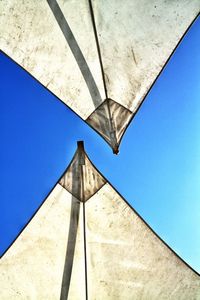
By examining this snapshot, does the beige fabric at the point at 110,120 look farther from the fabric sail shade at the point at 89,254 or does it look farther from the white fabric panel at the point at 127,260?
the white fabric panel at the point at 127,260

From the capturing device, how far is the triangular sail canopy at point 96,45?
3562 millimetres

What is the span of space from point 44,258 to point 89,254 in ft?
2.25

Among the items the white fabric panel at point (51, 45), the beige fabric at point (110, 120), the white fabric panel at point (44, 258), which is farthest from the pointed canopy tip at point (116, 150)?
the white fabric panel at point (44, 258)

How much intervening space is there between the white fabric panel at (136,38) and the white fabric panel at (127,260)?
1.51 meters

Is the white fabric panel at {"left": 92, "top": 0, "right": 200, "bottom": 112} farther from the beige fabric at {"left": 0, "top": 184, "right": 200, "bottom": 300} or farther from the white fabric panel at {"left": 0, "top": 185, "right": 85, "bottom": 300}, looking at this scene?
the white fabric panel at {"left": 0, "top": 185, "right": 85, "bottom": 300}

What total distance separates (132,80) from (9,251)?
116 inches

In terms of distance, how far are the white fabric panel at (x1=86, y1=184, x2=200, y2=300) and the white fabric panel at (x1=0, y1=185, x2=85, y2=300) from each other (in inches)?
9.3

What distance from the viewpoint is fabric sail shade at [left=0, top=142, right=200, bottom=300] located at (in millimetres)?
4199

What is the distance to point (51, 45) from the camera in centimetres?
370

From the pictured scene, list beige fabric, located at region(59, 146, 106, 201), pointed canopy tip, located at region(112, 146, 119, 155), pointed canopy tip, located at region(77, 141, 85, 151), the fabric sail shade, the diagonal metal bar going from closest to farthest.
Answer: pointed canopy tip, located at region(112, 146, 119, 155) < the diagonal metal bar < pointed canopy tip, located at region(77, 141, 85, 151) < beige fabric, located at region(59, 146, 106, 201) < the fabric sail shade

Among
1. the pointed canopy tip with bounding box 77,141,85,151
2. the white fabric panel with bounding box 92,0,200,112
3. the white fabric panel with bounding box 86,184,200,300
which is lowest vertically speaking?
the white fabric panel with bounding box 86,184,200,300

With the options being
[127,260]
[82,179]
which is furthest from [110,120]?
[127,260]

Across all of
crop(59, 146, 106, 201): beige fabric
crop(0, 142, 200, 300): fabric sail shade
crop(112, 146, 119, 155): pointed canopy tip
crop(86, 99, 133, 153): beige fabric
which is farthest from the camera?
crop(0, 142, 200, 300): fabric sail shade

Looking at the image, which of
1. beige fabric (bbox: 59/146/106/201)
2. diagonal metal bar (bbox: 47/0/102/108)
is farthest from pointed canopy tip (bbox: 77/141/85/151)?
diagonal metal bar (bbox: 47/0/102/108)
